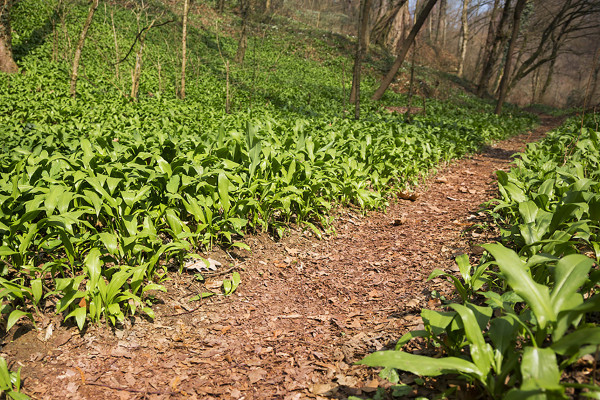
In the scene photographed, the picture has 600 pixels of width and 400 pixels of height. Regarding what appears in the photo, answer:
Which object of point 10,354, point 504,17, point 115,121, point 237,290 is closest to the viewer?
point 10,354

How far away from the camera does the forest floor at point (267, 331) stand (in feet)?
6.18

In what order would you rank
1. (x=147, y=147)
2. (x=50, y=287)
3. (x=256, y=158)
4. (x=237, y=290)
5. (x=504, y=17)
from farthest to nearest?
(x=504, y=17)
(x=147, y=147)
(x=256, y=158)
(x=237, y=290)
(x=50, y=287)

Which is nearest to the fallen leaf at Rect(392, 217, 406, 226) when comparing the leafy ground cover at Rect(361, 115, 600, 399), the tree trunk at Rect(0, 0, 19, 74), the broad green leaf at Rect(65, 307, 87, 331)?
the leafy ground cover at Rect(361, 115, 600, 399)

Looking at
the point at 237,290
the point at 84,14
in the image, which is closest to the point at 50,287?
the point at 237,290

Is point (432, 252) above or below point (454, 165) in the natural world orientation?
below

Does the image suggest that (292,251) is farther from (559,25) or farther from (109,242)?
(559,25)

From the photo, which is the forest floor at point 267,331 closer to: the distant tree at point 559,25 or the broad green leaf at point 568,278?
the broad green leaf at point 568,278

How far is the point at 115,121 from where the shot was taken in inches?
264

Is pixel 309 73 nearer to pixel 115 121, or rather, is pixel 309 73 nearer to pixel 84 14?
pixel 84 14

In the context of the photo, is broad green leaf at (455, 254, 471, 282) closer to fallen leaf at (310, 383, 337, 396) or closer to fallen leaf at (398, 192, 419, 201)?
fallen leaf at (310, 383, 337, 396)

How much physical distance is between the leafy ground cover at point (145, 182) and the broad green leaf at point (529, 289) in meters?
2.00

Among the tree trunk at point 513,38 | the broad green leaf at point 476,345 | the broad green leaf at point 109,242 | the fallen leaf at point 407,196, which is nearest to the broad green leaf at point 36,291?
the broad green leaf at point 109,242

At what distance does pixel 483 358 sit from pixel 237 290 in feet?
6.14

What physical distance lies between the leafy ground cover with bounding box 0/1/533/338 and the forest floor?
165 millimetres
